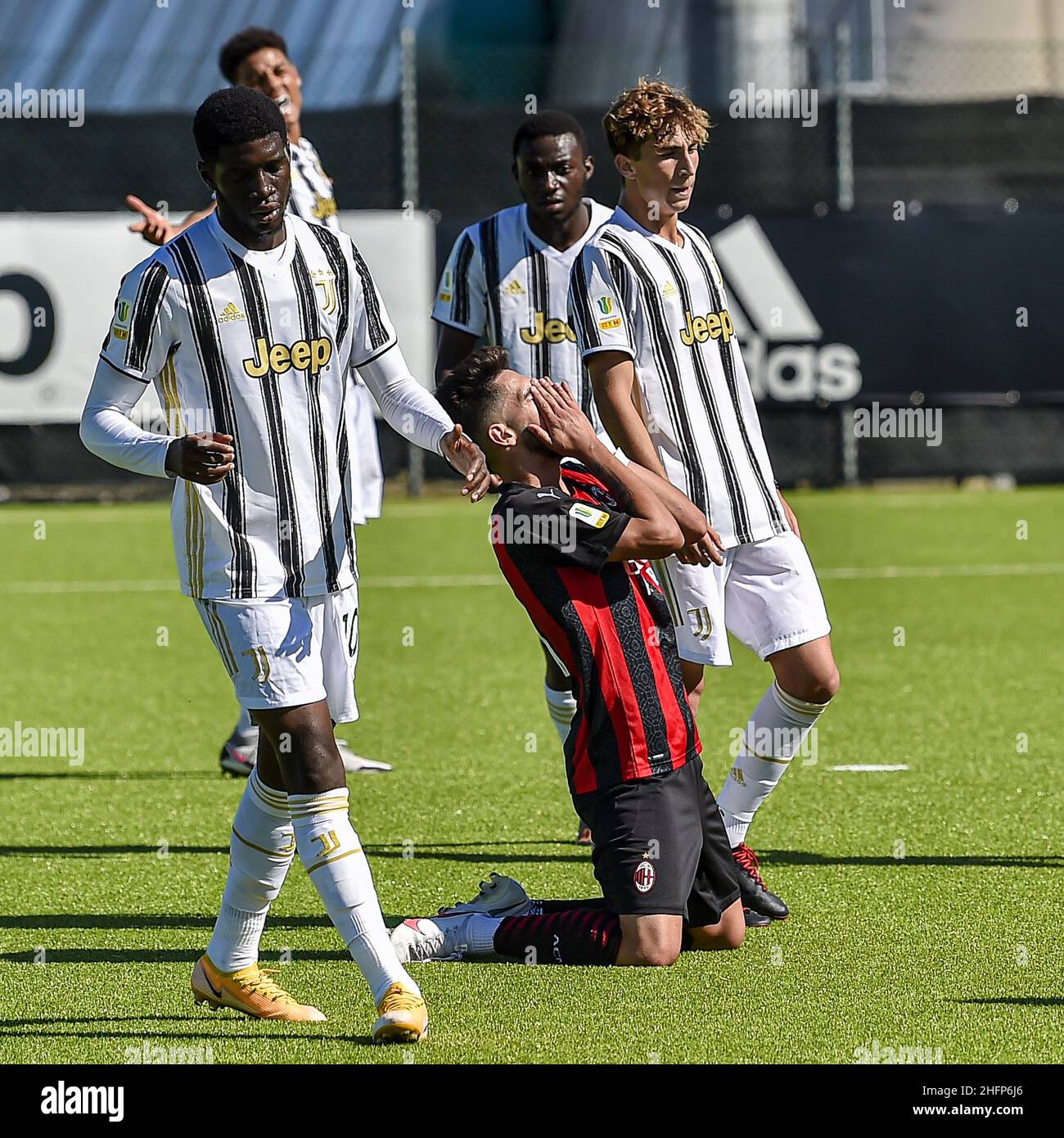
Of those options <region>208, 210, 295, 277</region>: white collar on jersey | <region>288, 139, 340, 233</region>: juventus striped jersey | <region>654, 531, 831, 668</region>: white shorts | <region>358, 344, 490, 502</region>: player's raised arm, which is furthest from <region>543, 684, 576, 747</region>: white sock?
<region>208, 210, 295, 277</region>: white collar on jersey

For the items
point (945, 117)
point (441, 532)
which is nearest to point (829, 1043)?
point (441, 532)

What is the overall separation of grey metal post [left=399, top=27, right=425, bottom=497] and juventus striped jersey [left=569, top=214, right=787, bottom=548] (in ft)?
39.5

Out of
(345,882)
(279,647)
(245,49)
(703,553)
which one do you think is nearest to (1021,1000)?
(703,553)

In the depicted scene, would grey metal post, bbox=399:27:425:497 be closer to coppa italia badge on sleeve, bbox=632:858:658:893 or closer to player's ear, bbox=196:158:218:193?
coppa italia badge on sleeve, bbox=632:858:658:893

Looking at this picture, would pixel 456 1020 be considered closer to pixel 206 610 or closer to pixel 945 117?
pixel 206 610

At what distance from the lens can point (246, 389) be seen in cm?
400

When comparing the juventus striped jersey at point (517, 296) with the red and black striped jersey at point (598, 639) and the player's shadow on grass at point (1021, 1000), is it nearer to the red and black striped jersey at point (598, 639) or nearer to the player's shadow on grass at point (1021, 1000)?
the red and black striped jersey at point (598, 639)

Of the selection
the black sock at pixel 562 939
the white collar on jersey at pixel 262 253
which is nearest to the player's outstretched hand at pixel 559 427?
the white collar on jersey at pixel 262 253

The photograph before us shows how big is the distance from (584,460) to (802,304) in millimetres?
12846

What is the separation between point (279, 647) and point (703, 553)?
4.10ft

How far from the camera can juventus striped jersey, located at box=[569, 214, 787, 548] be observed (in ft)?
16.6

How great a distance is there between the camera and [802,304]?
55.6 feet

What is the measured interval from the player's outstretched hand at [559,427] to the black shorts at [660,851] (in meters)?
0.83

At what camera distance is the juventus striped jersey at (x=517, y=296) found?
596 centimetres
